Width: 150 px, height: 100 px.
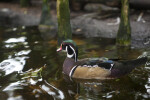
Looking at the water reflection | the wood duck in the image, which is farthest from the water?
the wood duck

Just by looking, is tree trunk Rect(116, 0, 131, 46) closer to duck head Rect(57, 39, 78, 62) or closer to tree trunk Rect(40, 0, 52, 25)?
duck head Rect(57, 39, 78, 62)

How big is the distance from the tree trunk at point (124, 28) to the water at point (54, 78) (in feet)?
1.31

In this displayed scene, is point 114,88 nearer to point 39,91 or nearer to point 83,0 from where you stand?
point 39,91

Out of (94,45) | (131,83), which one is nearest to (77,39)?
(94,45)

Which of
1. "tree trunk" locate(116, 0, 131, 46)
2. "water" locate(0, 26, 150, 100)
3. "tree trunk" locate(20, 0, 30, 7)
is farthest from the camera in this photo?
"tree trunk" locate(20, 0, 30, 7)

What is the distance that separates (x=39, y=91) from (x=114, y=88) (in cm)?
181

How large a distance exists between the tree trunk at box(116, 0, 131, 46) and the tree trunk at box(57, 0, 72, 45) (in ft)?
6.27

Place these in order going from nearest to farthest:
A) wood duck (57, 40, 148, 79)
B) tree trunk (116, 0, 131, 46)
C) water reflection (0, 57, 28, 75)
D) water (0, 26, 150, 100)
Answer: water (0, 26, 150, 100), wood duck (57, 40, 148, 79), water reflection (0, 57, 28, 75), tree trunk (116, 0, 131, 46)

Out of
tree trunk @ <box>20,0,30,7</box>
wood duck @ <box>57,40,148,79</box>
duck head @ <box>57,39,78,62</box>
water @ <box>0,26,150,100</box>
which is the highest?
tree trunk @ <box>20,0,30,7</box>

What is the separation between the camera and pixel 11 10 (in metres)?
16.9

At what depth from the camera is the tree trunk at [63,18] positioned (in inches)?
367

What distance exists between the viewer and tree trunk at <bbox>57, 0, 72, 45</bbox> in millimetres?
9312

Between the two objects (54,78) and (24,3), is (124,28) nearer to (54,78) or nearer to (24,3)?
(54,78)

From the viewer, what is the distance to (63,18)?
31.1 ft
